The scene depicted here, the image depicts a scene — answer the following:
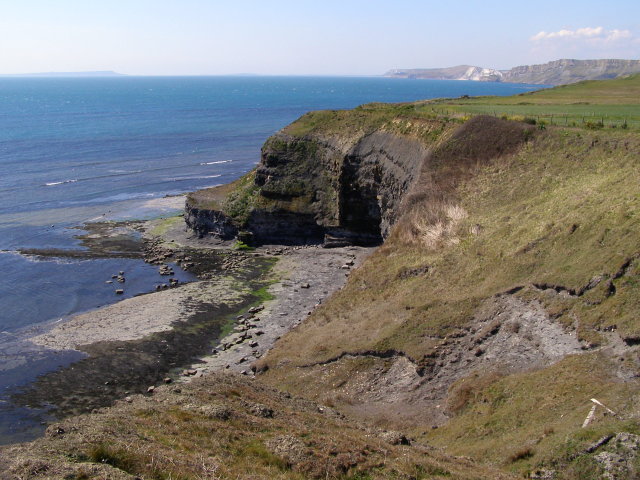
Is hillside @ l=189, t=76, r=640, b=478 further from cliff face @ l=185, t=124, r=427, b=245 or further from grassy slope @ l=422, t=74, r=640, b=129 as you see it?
cliff face @ l=185, t=124, r=427, b=245

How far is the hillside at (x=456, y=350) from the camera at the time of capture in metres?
19.8

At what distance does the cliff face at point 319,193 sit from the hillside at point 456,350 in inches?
33.7

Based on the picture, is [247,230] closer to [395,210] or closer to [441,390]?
[395,210]

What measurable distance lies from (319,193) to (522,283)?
4468cm

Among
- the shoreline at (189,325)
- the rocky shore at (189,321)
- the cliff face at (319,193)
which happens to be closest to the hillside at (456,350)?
the cliff face at (319,193)

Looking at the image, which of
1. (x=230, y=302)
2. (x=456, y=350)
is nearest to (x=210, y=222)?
(x=230, y=302)

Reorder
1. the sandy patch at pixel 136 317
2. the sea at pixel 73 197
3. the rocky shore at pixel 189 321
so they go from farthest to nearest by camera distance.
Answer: the sea at pixel 73 197, the sandy patch at pixel 136 317, the rocky shore at pixel 189 321

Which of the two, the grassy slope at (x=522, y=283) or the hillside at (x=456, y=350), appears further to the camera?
the grassy slope at (x=522, y=283)

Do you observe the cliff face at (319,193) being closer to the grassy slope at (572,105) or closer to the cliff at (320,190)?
the cliff at (320,190)

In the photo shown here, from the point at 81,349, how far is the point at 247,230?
32.6 meters

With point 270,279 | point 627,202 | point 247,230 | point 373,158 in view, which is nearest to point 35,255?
point 247,230

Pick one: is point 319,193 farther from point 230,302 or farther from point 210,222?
point 230,302

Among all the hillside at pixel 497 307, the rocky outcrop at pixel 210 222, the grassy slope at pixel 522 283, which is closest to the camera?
the grassy slope at pixel 522 283

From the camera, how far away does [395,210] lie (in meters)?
63.2
